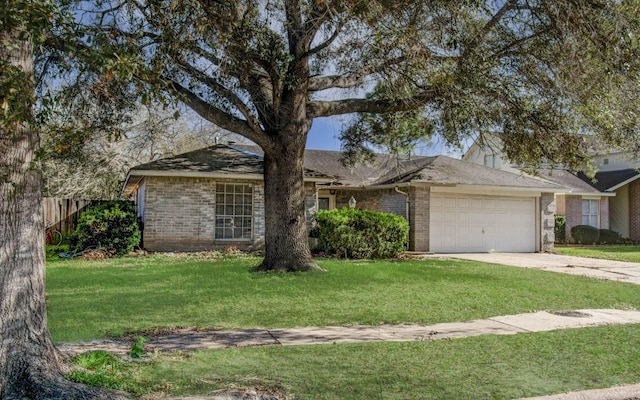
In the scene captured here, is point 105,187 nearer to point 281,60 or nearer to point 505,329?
point 281,60

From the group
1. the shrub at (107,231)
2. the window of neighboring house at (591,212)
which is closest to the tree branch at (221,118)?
the shrub at (107,231)

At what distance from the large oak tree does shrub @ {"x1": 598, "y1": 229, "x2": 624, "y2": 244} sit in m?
17.0

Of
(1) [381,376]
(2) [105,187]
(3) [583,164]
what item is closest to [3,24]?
(1) [381,376]

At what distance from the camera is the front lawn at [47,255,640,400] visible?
4.65 meters

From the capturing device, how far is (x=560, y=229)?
25156mm

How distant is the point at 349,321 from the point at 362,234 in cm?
917

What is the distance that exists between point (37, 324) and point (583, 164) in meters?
11.1

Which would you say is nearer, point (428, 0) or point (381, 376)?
point (381, 376)

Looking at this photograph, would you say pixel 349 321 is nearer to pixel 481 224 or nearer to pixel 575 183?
pixel 481 224

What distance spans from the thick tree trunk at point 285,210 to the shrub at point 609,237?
1999cm

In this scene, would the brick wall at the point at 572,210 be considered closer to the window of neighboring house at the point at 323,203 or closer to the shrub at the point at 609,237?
the shrub at the point at 609,237

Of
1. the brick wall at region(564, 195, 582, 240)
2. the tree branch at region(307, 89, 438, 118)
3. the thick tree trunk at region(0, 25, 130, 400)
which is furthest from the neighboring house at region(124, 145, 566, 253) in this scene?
the thick tree trunk at region(0, 25, 130, 400)

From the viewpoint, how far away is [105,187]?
27.9m

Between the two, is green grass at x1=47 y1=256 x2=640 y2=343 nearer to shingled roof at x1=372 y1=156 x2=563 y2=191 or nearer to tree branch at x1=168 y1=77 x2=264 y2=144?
tree branch at x1=168 y1=77 x2=264 y2=144
